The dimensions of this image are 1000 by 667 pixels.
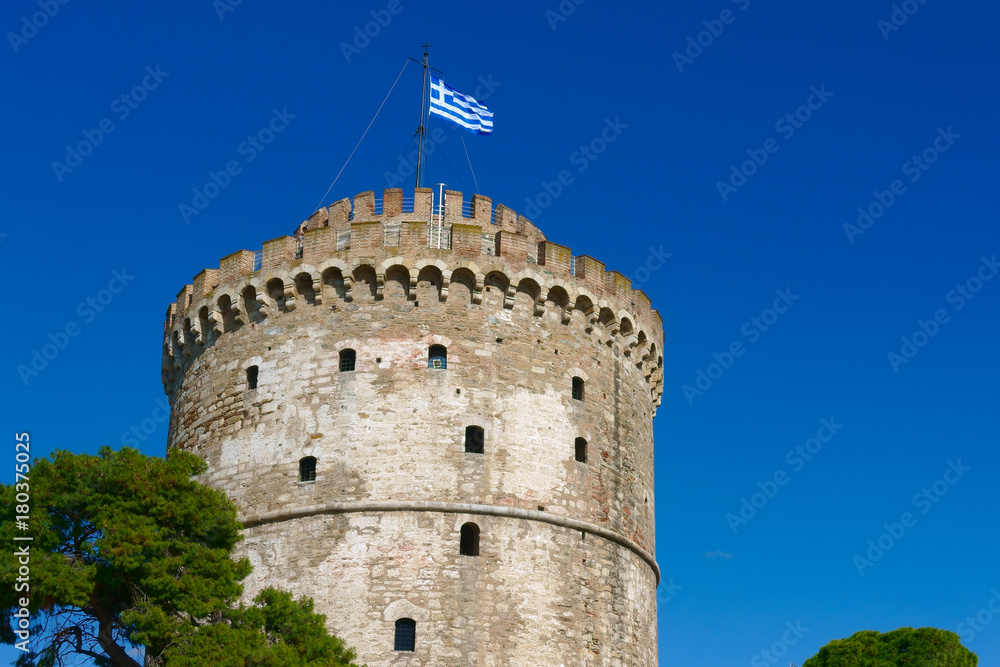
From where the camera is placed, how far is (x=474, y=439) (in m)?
23.7

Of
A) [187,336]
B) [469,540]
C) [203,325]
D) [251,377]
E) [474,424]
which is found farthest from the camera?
[187,336]

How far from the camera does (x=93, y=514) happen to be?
2011 centimetres

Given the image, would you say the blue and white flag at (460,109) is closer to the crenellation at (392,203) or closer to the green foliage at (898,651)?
the crenellation at (392,203)

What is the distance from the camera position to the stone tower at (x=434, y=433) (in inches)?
890

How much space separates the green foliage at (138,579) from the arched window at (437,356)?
5.47m

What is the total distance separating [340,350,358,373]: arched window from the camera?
2423 cm

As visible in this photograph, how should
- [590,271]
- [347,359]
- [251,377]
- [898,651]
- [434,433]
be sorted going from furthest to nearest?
[898,651]
[590,271]
[251,377]
[347,359]
[434,433]

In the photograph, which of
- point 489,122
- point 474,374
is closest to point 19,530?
point 474,374

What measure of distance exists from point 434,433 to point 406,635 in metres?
3.75

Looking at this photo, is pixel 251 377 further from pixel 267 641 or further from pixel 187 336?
Answer: pixel 267 641

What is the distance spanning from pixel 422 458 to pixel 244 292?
5.55 metres

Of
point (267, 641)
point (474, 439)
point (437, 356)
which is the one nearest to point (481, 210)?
point (437, 356)

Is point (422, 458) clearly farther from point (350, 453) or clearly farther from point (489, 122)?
point (489, 122)

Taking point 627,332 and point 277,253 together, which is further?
point 627,332
